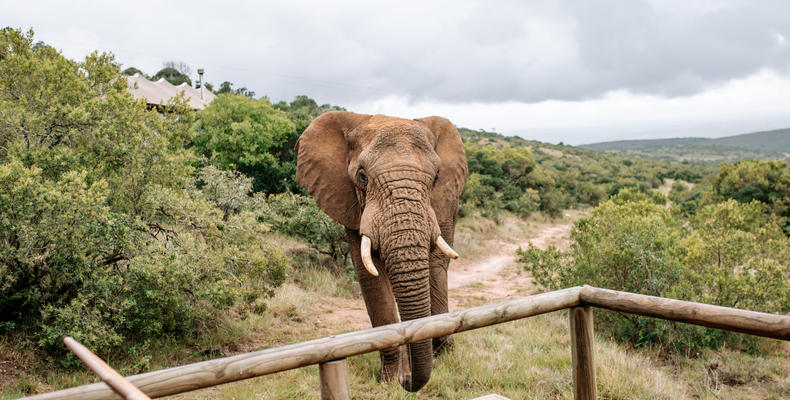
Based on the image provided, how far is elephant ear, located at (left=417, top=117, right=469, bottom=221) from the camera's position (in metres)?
5.39

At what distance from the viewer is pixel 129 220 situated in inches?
239

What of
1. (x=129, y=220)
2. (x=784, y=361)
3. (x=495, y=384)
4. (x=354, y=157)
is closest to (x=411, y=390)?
(x=495, y=384)

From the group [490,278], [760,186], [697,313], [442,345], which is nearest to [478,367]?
[442,345]

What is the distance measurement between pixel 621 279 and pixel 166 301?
21.8 feet

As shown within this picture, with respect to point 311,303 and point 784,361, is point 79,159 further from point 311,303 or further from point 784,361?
point 784,361

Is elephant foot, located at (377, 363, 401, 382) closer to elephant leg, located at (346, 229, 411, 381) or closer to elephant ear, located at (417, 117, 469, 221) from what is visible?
elephant leg, located at (346, 229, 411, 381)

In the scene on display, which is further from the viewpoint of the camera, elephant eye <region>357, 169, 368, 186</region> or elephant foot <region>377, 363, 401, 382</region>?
elephant foot <region>377, 363, 401, 382</region>

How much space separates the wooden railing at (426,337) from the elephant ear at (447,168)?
2298mm

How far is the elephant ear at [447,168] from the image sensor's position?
212 inches

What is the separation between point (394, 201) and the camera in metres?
4.60

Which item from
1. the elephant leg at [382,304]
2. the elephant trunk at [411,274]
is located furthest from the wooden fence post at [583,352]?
the elephant leg at [382,304]

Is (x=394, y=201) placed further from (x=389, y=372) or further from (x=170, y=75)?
(x=170, y=75)

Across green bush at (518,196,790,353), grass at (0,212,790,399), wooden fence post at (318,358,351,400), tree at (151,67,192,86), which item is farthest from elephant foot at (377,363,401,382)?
tree at (151,67,192,86)

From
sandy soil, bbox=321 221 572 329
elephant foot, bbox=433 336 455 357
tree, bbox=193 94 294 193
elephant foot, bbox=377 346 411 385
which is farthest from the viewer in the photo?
tree, bbox=193 94 294 193
